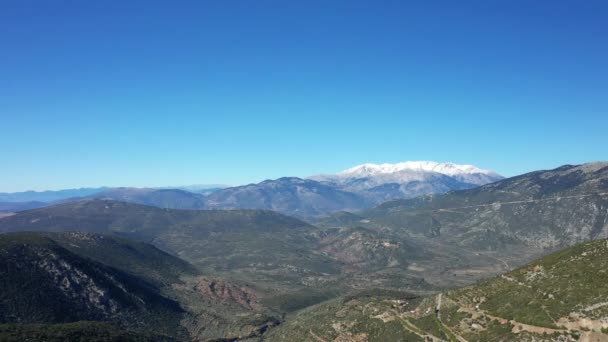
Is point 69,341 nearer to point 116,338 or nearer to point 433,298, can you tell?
point 116,338

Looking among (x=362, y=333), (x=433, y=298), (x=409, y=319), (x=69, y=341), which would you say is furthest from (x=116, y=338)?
(x=433, y=298)

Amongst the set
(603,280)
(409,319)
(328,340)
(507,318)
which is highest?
(603,280)

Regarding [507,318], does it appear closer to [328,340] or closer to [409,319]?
[409,319]

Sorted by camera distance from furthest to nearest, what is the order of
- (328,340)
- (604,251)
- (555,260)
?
(328,340)
(555,260)
(604,251)

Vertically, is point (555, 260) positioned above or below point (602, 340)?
above

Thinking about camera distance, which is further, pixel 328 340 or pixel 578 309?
pixel 328 340

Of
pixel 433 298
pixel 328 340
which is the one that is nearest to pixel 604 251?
pixel 433 298

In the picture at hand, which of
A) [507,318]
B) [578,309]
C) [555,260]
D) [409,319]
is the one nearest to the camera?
[578,309]
